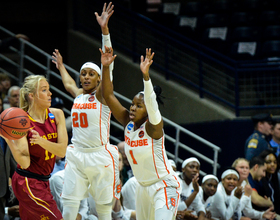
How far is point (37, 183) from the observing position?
4586 mm

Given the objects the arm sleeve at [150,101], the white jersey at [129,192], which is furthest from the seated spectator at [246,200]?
the arm sleeve at [150,101]

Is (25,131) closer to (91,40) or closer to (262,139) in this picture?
(262,139)

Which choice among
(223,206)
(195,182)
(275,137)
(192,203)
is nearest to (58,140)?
(195,182)

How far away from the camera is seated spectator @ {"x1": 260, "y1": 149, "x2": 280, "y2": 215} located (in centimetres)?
801

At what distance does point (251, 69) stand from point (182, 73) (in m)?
1.49

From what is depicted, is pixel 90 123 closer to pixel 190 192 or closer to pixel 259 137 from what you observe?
pixel 190 192

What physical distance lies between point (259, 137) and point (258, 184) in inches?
33.7

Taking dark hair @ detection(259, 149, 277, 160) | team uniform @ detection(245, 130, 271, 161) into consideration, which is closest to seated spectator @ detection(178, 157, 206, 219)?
dark hair @ detection(259, 149, 277, 160)

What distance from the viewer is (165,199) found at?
193 inches

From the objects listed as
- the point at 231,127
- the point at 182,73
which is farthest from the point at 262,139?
the point at 182,73

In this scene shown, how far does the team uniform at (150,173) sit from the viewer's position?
4.95 metres

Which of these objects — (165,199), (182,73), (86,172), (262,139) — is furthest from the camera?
A: (182,73)

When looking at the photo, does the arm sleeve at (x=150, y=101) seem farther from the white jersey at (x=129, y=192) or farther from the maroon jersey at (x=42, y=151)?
the white jersey at (x=129, y=192)

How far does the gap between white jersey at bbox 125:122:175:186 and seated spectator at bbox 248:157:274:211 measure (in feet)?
11.0
